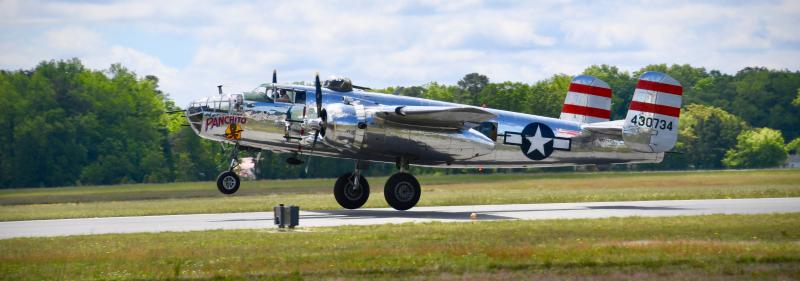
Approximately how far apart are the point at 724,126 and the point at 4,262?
87.0m

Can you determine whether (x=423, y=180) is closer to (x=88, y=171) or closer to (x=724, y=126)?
(x=88, y=171)

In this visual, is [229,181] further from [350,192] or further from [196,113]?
[350,192]

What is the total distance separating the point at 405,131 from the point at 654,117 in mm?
8910

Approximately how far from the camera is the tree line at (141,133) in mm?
72938

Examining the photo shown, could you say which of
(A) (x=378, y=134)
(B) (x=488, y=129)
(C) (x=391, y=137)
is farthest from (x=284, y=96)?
(B) (x=488, y=129)

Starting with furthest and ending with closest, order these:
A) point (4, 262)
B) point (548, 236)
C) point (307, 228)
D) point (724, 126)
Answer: point (724, 126)
point (307, 228)
point (548, 236)
point (4, 262)

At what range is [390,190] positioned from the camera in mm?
33406

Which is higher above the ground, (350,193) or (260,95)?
(260,95)

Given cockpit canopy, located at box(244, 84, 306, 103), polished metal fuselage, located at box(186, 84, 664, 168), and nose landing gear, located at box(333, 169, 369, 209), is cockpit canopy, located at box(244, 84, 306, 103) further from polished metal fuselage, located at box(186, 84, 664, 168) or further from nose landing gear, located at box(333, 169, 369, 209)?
nose landing gear, located at box(333, 169, 369, 209)

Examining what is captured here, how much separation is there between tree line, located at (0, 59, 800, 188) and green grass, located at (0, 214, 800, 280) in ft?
120

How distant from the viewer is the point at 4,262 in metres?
22.8

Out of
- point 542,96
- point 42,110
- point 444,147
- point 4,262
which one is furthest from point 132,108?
point 4,262

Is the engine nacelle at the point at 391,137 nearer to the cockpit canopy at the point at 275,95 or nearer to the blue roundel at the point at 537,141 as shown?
the blue roundel at the point at 537,141

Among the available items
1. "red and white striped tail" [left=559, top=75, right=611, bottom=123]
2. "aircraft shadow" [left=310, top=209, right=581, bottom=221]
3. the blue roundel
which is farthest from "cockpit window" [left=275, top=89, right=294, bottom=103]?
"red and white striped tail" [left=559, top=75, right=611, bottom=123]
